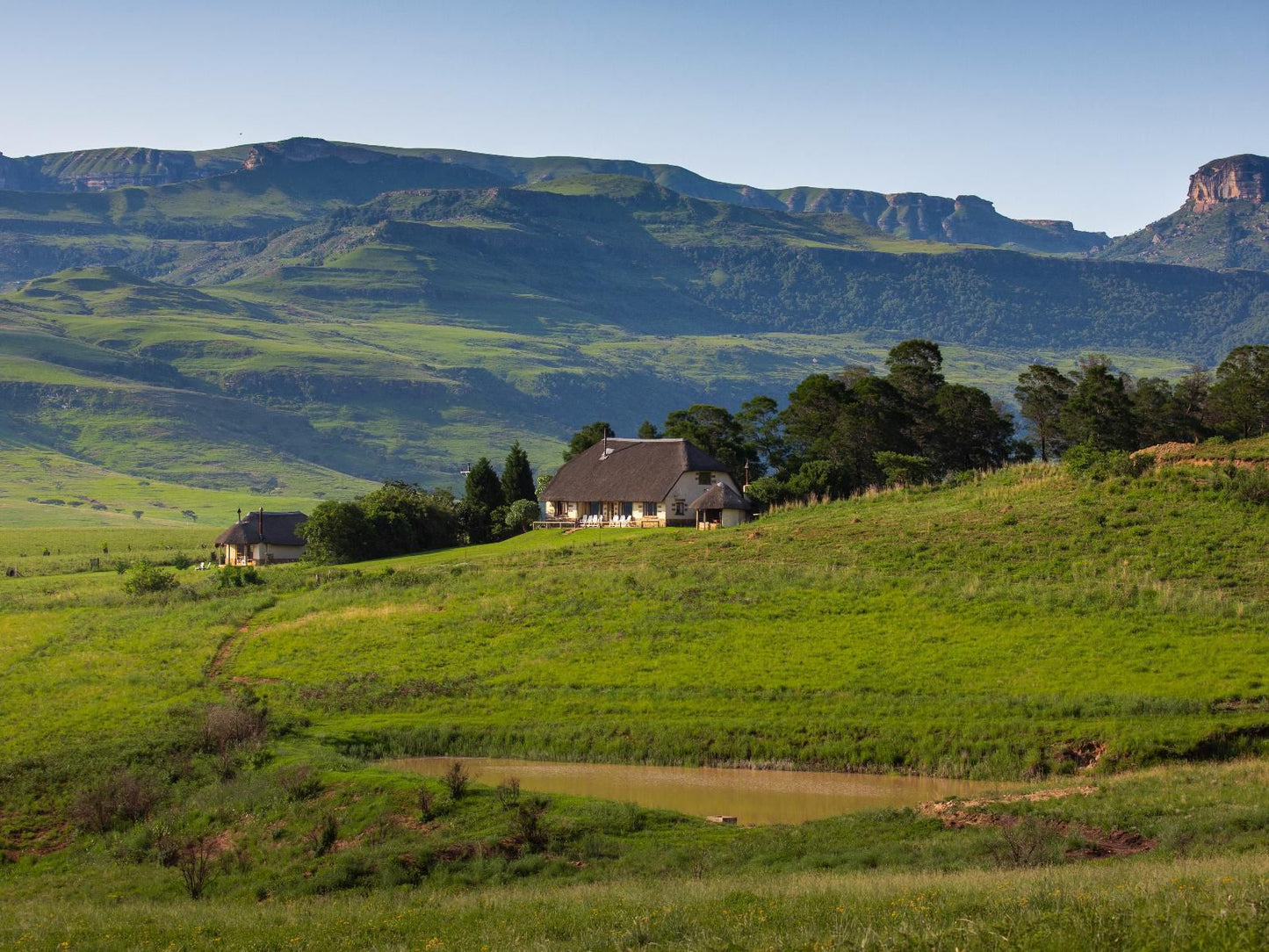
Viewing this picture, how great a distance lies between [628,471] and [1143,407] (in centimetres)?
3978

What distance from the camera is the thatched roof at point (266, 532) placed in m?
103

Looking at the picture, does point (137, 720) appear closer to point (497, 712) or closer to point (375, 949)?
point (497, 712)

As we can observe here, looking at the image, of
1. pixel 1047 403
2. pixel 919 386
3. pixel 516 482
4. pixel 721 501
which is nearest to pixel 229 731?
pixel 721 501

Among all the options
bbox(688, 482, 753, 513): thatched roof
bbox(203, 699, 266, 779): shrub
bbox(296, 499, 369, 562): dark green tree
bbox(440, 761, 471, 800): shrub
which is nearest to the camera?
bbox(440, 761, 471, 800): shrub

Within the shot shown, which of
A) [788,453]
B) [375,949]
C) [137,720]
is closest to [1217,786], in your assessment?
[375,949]

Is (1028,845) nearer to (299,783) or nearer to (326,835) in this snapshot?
(326,835)

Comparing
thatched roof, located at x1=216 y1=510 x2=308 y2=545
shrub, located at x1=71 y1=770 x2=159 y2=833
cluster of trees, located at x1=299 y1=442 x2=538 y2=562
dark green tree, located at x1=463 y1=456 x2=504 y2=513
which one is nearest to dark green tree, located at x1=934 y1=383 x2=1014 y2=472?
cluster of trees, located at x1=299 y1=442 x2=538 y2=562

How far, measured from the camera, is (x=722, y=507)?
78625 millimetres

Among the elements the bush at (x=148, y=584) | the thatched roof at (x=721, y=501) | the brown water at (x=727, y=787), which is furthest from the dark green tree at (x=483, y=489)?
the brown water at (x=727, y=787)

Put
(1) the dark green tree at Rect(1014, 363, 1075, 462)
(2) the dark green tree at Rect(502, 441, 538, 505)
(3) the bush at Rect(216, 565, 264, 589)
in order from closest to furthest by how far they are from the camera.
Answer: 1. (3) the bush at Rect(216, 565, 264, 589)
2. (2) the dark green tree at Rect(502, 441, 538, 505)
3. (1) the dark green tree at Rect(1014, 363, 1075, 462)

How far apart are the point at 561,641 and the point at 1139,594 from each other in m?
19.3

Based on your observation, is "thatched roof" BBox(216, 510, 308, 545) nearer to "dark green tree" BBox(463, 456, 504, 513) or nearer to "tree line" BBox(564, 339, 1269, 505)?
"dark green tree" BBox(463, 456, 504, 513)

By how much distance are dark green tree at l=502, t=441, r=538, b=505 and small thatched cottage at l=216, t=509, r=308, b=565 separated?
14969mm

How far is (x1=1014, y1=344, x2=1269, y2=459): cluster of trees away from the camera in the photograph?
318 ft
